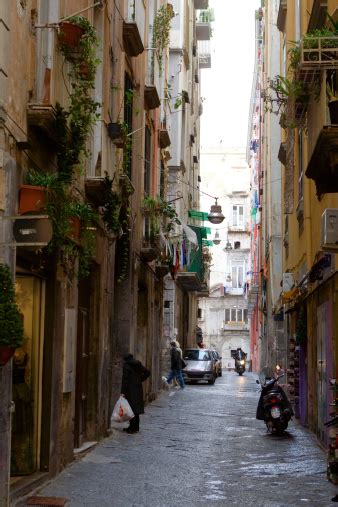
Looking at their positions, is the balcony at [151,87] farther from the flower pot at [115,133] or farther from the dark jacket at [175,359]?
the dark jacket at [175,359]

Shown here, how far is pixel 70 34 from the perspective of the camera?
35.0 ft

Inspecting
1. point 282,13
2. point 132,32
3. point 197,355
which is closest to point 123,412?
point 132,32

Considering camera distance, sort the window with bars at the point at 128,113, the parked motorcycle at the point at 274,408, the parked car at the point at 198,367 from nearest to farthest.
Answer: the parked motorcycle at the point at 274,408
the window with bars at the point at 128,113
the parked car at the point at 198,367

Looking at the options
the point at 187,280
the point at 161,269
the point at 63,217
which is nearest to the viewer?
the point at 63,217

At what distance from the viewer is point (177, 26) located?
37.3m

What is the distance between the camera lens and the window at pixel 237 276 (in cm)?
8806

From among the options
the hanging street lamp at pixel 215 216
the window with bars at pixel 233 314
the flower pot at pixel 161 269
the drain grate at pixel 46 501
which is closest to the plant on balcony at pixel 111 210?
the drain grate at pixel 46 501

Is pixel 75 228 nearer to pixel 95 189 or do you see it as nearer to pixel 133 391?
pixel 95 189

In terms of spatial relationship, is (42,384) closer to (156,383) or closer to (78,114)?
(78,114)

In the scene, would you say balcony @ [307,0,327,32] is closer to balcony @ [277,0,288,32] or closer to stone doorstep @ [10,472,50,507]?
stone doorstep @ [10,472,50,507]

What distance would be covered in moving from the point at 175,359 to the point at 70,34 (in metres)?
20.9

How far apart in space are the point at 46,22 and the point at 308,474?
6505 millimetres

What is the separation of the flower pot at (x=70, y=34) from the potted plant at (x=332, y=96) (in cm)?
293

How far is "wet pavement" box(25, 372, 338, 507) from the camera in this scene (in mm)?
10000
